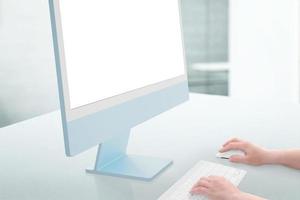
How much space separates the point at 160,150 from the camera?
107cm

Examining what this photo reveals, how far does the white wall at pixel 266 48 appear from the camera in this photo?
322 centimetres

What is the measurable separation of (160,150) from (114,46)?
0.35m

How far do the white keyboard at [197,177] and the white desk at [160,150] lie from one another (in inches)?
0.9

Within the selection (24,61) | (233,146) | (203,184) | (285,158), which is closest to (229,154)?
(233,146)

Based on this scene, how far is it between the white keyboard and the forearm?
96mm

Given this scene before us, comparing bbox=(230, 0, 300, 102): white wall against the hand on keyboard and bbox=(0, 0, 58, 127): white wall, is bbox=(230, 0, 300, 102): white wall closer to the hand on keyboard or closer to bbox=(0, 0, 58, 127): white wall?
bbox=(0, 0, 58, 127): white wall

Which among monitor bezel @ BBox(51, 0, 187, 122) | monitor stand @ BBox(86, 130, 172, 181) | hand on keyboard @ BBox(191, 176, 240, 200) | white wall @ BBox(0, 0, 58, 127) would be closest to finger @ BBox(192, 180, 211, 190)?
hand on keyboard @ BBox(191, 176, 240, 200)

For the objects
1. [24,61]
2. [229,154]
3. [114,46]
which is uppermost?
[114,46]

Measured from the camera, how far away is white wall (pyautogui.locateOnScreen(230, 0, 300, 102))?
322 centimetres

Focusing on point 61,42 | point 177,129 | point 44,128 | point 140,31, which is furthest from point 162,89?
point 44,128

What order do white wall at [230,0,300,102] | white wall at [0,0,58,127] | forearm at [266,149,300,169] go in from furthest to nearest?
white wall at [230,0,300,102] → white wall at [0,0,58,127] → forearm at [266,149,300,169]

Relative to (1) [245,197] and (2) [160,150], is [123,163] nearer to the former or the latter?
(2) [160,150]

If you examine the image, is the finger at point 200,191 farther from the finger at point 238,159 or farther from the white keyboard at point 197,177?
the finger at point 238,159

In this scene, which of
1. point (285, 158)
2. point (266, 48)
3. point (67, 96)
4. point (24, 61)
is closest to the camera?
point (67, 96)
